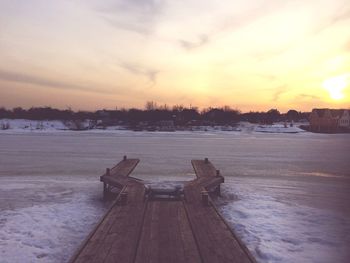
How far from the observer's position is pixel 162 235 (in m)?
5.75

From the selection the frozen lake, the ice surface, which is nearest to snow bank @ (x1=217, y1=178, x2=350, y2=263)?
the frozen lake

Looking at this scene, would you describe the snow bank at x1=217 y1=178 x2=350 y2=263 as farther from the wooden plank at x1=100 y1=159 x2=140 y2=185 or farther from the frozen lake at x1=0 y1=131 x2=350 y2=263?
the wooden plank at x1=100 y1=159 x2=140 y2=185

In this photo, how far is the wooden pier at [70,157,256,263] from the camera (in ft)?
15.9

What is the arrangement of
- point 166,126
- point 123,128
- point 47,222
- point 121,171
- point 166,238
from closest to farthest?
point 166,238 → point 47,222 → point 121,171 → point 123,128 → point 166,126

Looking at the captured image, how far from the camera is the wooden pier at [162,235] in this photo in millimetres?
4836

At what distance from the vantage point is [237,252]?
4.98 m

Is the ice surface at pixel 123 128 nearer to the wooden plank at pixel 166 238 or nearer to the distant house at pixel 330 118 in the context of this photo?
the distant house at pixel 330 118

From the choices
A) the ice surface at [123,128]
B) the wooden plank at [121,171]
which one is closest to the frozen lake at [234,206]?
the wooden plank at [121,171]

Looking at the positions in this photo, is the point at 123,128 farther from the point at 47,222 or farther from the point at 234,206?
the point at 47,222

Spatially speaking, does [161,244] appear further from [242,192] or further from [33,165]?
[33,165]

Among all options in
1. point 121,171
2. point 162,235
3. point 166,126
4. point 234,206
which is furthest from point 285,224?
point 166,126

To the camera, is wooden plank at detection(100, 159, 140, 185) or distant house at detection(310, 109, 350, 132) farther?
distant house at detection(310, 109, 350, 132)

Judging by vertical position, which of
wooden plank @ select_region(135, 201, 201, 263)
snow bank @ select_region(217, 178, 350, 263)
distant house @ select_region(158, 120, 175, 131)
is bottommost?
snow bank @ select_region(217, 178, 350, 263)

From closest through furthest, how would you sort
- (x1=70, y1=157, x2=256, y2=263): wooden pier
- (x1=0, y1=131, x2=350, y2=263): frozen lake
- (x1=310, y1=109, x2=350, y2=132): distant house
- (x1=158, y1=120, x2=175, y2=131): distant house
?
(x1=70, y1=157, x2=256, y2=263): wooden pier
(x1=0, y1=131, x2=350, y2=263): frozen lake
(x1=158, y1=120, x2=175, y2=131): distant house
(x1=310, y1=109, x2=350, y2=132): distant house
